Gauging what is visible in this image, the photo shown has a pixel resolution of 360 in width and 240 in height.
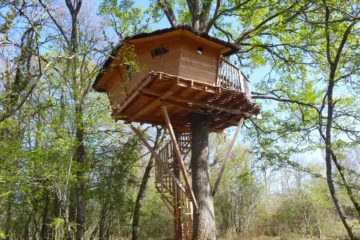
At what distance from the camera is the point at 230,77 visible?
895 cm

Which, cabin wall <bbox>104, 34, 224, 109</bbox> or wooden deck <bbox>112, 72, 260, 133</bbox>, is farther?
cabin wall <bbox>104, 34, 224, 109</bbox>

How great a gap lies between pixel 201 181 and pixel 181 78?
276cm

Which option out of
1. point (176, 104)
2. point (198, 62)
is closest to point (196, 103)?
point (176, 104)

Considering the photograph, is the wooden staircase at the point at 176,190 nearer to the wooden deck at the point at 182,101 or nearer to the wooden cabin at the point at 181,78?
the wooden deck at the point at 182,101

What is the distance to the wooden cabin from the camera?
7817mm

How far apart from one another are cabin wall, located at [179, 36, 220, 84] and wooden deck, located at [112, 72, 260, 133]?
336 mm

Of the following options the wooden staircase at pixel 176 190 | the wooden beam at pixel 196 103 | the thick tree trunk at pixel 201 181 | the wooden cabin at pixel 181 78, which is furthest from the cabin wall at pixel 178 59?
the wooden staircase at pixel 176 190

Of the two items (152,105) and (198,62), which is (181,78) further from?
(152,105)

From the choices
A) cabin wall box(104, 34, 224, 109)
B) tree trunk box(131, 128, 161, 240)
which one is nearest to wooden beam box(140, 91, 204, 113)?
cabin wall box(104, 34, 224, 109)

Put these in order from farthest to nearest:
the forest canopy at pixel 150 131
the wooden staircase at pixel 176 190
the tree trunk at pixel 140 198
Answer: the tree trunk at pixel 140 198 < the wooden staircase at pixel 176 190 < the forest canopy at pixel 150 131

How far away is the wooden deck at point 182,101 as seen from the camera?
303 inches

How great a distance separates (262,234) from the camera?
18.6 metres

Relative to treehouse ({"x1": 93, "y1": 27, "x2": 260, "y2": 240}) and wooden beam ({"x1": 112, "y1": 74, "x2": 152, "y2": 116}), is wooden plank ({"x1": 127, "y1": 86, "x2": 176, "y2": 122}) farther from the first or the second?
wooden beam ({"x1": 112, "y1": 74, "x2": 152, "y2": 116})

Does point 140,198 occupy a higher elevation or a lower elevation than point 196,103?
lower
